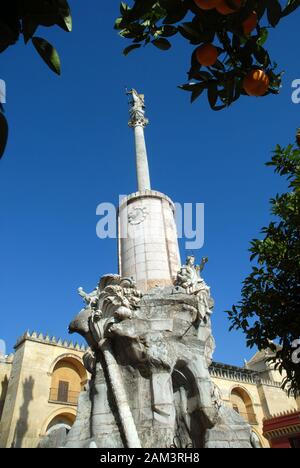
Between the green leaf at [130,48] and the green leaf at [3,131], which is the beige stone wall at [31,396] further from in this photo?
the green leaf at [3,131]

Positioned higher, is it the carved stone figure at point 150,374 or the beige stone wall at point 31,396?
the beige stone wall at point 31,396

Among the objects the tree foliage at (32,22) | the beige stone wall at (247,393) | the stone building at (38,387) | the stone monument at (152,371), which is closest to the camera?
the tree foliage at (32,22)

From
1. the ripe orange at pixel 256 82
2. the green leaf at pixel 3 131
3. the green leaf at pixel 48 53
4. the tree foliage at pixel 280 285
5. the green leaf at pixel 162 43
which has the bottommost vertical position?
the green leaf at pixel 3 131

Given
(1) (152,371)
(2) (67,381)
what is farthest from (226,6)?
(2) (67,381)

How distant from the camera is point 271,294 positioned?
31.3ft

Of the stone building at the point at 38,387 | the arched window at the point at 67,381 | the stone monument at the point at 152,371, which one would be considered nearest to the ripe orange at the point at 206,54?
the stone monument at the point at 152,371

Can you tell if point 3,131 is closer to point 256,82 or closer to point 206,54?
point 206,54

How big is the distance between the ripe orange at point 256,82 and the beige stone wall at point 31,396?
1238 inches

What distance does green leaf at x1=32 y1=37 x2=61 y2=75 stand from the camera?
6.84 feet

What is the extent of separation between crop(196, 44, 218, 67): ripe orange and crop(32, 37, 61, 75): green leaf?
1043 mm

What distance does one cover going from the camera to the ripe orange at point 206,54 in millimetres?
2596

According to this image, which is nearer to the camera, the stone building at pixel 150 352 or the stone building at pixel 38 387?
the stone building at pixel 150 352

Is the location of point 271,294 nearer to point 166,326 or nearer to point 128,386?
point 166,326
